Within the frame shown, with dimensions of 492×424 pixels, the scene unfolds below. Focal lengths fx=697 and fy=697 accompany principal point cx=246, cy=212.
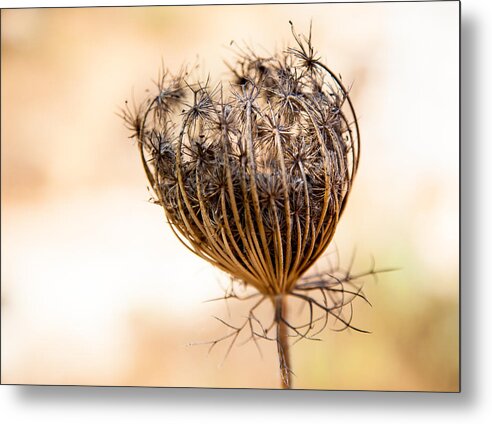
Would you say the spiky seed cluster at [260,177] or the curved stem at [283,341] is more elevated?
the spiky seed cluster at [260,177]

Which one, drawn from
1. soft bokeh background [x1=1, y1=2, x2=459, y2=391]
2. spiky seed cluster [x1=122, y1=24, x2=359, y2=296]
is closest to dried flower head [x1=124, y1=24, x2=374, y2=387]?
spiky seed cluster [x1=122, y1=24, x2=359, y2=296]

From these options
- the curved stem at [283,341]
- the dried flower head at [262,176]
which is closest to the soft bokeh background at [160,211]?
the curved stem at [283,341]

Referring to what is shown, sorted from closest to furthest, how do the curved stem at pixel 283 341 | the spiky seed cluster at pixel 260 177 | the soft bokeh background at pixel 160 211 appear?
the spiky seed cluster at pixel 260 177
the curved stem at pixel 283 341
the soft bokeh background at pixel 160 211

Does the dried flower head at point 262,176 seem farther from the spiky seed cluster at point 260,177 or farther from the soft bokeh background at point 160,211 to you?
the soft bokeh background at point 160,211

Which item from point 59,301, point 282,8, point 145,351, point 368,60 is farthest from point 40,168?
point 368,60

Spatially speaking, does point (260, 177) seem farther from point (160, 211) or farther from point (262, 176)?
point (160, 211)

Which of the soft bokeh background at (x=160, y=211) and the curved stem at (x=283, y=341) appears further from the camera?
the soft bokeh background at (x=160, y=211)
